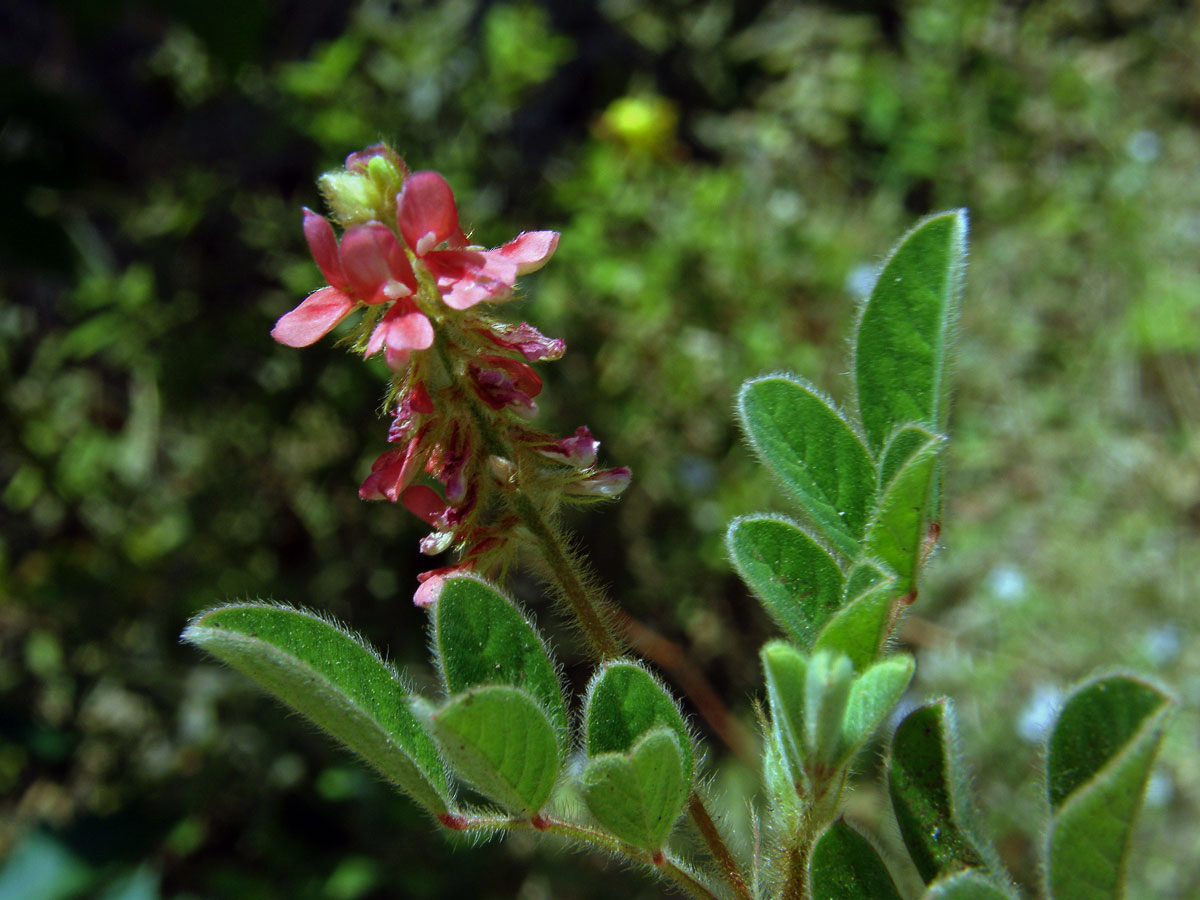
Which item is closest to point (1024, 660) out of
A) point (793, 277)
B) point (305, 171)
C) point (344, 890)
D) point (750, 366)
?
point (750, 366)

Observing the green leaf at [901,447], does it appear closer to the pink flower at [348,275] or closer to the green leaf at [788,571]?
the green leaf at [788,571]

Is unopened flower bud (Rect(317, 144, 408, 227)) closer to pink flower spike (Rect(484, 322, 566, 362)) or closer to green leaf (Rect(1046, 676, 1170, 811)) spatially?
pink flower spike (Rect(484, 322, 566, 362))

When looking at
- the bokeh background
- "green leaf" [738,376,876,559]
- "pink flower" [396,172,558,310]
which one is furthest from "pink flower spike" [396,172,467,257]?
the bokeh background

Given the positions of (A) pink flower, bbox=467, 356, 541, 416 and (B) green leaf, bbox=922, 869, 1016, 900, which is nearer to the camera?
(B) green leaf, bbox=922, 869, 1016, 900

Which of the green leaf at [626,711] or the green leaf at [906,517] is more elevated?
the green leaf at [906,517]

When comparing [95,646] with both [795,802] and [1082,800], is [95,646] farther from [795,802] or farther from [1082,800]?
[1082,800]

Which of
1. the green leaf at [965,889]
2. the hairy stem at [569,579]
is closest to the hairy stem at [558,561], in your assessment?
the hairy stem at [569,579]

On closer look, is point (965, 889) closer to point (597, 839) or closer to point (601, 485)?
point (597, 839)
